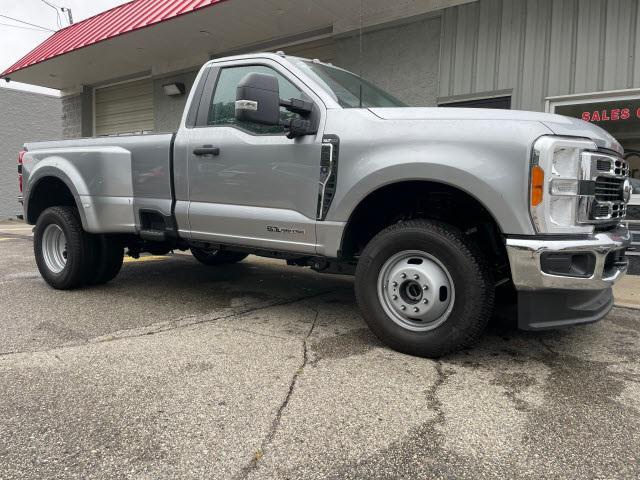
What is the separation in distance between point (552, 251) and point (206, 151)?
2748 mm

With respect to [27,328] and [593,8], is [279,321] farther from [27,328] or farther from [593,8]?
[593,8]

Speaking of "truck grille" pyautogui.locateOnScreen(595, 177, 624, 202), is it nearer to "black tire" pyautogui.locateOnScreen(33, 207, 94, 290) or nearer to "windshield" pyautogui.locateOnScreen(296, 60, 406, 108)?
"windshield" pyautogui.locateOnScreen(296, 60, 406, 108)

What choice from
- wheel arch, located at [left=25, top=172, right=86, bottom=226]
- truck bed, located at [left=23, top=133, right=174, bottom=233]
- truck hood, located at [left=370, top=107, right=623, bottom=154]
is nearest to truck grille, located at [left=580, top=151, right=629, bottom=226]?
truck hood, located at [left=370, top=107, right=623, bottom=154]

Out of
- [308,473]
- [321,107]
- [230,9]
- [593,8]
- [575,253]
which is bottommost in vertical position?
[308,473]

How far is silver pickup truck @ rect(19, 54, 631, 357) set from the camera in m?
2.93

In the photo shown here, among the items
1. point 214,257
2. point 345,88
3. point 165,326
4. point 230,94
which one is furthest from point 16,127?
point 345,88

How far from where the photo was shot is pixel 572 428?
8.05 ft

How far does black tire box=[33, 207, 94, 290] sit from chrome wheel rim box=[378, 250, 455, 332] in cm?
336

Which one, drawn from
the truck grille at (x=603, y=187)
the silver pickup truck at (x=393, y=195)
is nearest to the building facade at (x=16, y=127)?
the silver pickup truck at (x=393, y=195)

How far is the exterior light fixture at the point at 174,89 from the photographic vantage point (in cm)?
1147

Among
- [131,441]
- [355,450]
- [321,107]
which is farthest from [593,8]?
[131,441]

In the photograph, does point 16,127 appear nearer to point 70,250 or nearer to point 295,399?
point 70,250

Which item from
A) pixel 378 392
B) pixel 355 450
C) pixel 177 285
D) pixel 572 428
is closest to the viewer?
pixel 355 450

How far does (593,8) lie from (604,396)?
5.72 metres
